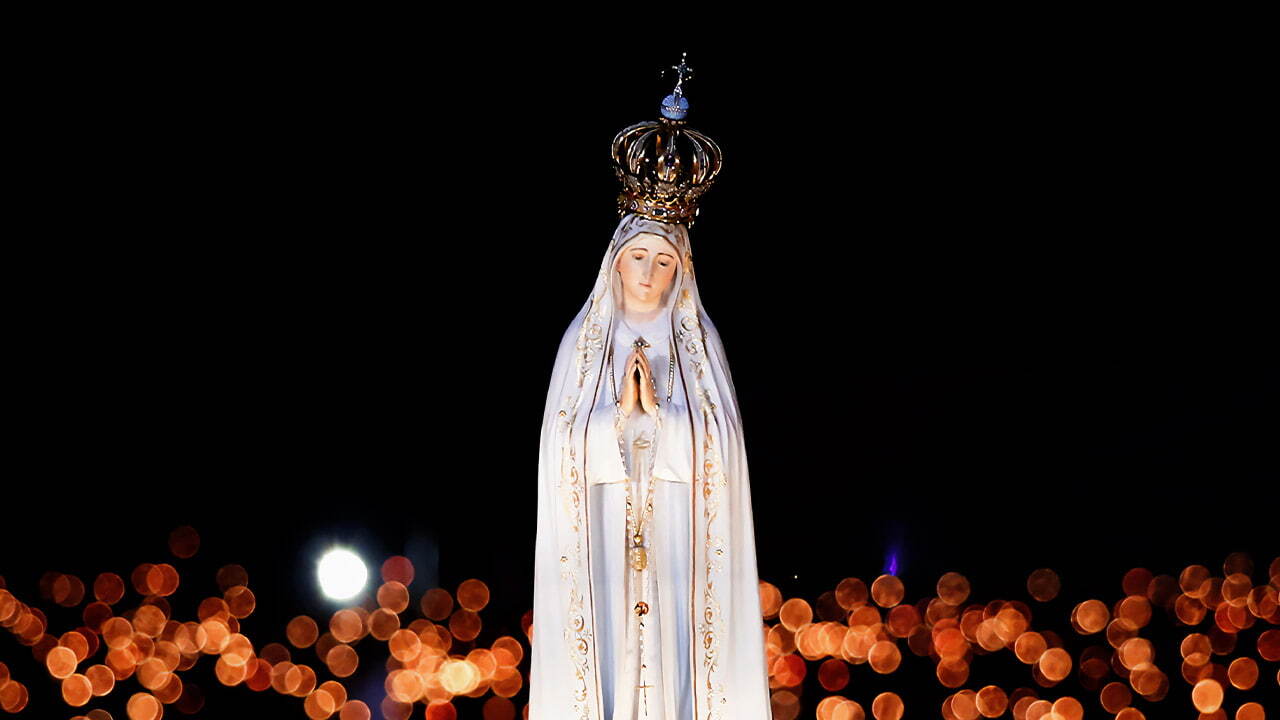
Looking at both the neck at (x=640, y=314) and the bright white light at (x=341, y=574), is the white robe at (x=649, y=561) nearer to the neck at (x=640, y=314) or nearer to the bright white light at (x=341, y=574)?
the neck at (x=640, y=314)

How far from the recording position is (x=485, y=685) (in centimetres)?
643

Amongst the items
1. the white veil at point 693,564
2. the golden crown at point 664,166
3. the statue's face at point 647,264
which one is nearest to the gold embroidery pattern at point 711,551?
the white veil at point 693,564

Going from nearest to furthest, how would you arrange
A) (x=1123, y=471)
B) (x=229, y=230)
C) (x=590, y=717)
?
(x=590, y=717)
(x=229, y=230)
(x=1123, y=471)

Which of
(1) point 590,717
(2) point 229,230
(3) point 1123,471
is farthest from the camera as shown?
(3) point 1123,471

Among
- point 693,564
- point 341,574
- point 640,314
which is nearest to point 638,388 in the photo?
point 640,314

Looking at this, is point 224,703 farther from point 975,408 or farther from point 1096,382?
point 1096,382

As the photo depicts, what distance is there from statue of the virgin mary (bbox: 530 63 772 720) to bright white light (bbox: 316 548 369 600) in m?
2.23

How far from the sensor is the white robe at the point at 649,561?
4.21 meters

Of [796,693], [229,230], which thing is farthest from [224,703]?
[796,693]

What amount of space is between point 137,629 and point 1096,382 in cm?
430

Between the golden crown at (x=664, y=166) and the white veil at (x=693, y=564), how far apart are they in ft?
0.44

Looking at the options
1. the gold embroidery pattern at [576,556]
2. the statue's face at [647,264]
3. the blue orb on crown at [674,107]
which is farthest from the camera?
the blue orb on crown at [674,107]

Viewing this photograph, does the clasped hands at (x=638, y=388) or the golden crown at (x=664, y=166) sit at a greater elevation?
the golden crown at (x=664, y=166)

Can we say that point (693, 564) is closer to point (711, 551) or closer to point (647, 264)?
point (711, 551)
